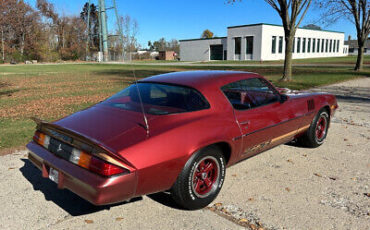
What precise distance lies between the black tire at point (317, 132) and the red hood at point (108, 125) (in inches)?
117

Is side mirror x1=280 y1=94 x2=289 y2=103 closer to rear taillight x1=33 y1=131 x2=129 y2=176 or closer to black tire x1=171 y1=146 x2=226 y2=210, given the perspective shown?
black tire x1=171 y1=146 x2=226 y2=210

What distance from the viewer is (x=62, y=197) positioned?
3428 mm

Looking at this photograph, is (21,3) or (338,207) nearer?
(338,207)

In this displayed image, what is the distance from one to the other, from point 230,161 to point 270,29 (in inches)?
2009

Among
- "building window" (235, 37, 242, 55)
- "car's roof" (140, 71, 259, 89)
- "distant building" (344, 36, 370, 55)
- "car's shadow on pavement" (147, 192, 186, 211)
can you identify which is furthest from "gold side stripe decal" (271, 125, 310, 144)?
"distant building" (344, 36, 370, 55)

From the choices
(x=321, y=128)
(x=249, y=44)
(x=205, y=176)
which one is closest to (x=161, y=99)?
(x=205, y=176)

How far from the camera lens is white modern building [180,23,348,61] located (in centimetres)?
5022

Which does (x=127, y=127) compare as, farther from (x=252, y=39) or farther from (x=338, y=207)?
(x=252, y=39)

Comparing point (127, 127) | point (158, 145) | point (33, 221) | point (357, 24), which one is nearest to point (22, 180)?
point (33, 221)

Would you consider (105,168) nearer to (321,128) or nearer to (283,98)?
(283,98)

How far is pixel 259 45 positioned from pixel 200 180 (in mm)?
49468

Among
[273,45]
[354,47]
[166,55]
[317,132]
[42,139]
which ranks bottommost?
[317,132]

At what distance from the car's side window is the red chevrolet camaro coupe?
13mm

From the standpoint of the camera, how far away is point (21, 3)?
190ft
